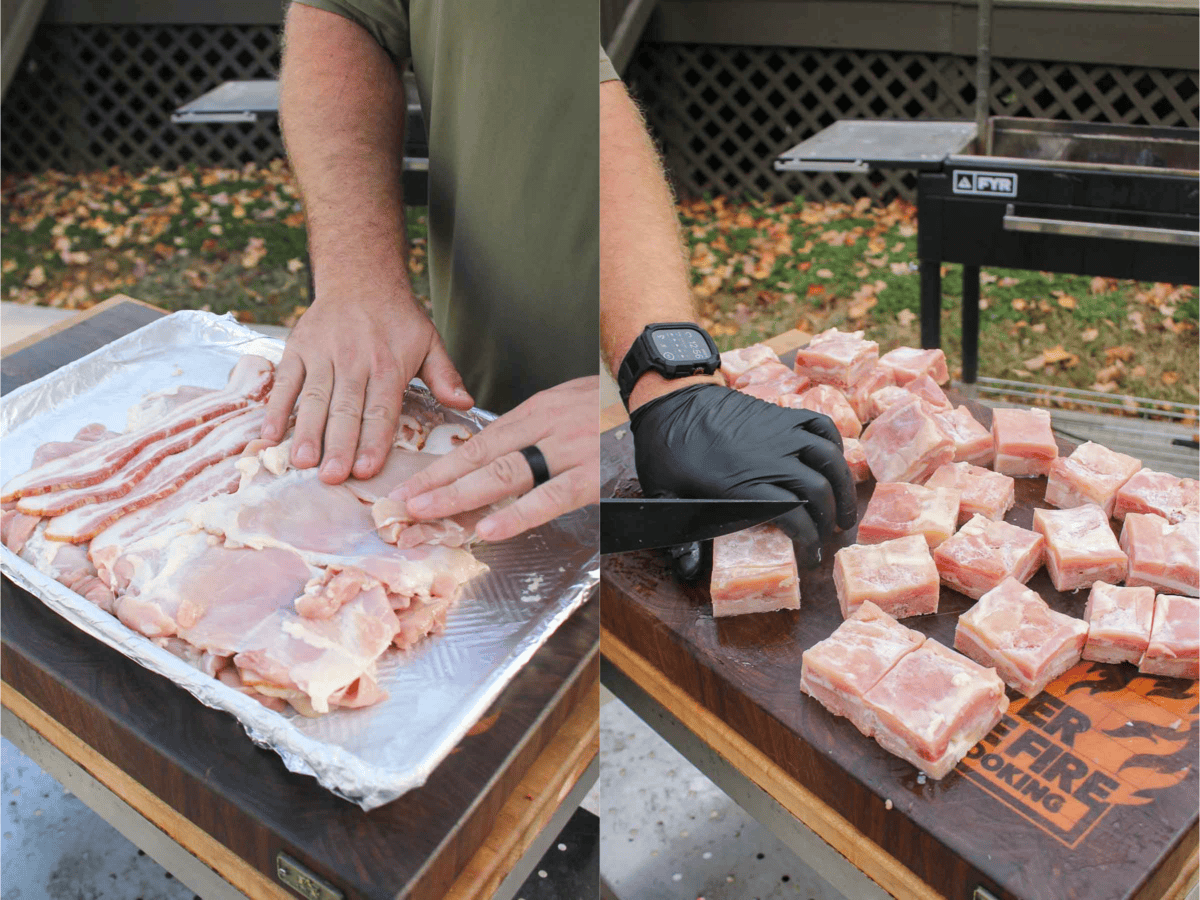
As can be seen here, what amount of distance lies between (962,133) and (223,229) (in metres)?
2.31

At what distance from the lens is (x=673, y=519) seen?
105 centimetres

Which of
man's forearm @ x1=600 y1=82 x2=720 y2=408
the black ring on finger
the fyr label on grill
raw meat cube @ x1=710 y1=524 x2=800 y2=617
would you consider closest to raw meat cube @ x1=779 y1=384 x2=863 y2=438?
man's forearm @ x1=600 y1=82 x2=720 y2=408

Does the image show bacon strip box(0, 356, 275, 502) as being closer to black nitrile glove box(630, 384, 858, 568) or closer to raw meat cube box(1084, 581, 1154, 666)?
black nitrile glove box(630, 384, 858, 568)

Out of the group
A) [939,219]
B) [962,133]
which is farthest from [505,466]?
[962,133]

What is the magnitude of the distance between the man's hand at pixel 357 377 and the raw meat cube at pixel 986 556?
2.27ft

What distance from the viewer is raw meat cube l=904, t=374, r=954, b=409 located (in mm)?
1485

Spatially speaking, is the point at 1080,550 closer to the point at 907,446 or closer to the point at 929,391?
the point at 907,446

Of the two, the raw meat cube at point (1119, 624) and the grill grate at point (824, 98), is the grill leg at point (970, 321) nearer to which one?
the grill grate at point (824, 98)

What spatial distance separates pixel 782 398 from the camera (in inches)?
58.6

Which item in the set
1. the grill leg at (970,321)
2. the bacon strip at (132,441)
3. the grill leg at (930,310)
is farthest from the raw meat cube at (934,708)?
the grill leg at (970,321)

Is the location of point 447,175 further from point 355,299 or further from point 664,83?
point 664,83

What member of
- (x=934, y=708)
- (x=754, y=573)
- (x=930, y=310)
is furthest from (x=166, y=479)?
(x=930, y=310)

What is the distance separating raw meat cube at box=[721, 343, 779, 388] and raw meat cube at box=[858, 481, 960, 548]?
0.40 meters

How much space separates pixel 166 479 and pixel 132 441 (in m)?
0.08
